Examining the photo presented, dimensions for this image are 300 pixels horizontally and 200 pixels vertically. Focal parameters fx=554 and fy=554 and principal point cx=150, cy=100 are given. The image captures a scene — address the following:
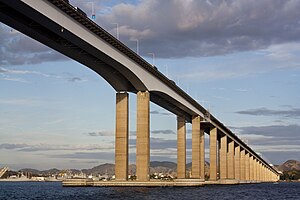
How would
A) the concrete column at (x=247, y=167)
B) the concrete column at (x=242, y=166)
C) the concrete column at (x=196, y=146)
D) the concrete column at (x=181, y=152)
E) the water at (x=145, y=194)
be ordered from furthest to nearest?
the concrete column at (x=247, y=167)
the concrete column at (x=242, y=166)
the concrete column at (x=196, y=146)
the concrete column at (x=181, y=152)
the water at (x=145, y=194)

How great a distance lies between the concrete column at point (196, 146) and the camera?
111 meters

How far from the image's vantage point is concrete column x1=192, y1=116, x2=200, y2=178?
110625 mm

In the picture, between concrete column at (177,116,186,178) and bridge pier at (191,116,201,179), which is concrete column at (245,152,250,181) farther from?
concrete column at (177,116,186,178)

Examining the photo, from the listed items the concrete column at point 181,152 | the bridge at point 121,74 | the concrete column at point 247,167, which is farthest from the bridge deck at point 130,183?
the concrete column at point 247,167

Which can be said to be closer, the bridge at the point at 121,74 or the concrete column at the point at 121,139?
the bridge at the point at 121,74

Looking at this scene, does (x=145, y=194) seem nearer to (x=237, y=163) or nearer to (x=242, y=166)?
(x=237, y=163)

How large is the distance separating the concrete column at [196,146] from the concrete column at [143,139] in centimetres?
3458

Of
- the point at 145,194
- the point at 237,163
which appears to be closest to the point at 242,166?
the point at 237,163

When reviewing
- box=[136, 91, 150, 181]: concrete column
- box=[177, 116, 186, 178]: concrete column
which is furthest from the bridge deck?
box=[177, 116, 186, 178]: concrete column

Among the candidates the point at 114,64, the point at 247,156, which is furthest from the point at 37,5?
the point at 247,156

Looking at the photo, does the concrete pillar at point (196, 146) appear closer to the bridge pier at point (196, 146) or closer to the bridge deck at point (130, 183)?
the bridge pier at point (196, 146)

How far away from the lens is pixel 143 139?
76750 mm

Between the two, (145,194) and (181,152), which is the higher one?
(181,152)

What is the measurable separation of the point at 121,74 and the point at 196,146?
139 feet
